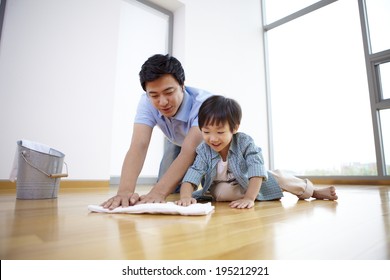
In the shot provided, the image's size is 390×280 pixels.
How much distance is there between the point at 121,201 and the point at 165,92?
1.45 ft

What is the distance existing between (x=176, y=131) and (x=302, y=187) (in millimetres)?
644

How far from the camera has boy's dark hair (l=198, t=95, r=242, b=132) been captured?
1038 millimetres

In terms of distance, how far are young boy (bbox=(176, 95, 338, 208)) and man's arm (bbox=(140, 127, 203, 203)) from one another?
0.08ft

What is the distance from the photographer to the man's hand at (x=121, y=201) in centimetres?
87

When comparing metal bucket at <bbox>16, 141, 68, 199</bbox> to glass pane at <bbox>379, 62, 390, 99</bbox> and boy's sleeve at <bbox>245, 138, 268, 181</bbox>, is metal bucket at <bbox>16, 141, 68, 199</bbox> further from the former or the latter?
glass pane at <bbox>379, 62, 390, 99</bbox>

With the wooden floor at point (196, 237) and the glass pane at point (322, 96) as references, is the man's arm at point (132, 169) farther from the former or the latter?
the glass pane at point (322, 96)

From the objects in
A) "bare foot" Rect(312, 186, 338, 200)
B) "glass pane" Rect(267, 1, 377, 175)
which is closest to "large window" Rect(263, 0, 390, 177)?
"glass pane" Rect(267, 1, 377, 175)

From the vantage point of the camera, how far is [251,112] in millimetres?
3520

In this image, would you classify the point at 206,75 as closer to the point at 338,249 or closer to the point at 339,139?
the point at 339,139

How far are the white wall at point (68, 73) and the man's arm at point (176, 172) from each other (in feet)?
4.56

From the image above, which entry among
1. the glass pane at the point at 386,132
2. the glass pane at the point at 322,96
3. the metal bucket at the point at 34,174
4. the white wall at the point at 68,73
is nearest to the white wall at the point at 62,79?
the white wall at the point at 68,73

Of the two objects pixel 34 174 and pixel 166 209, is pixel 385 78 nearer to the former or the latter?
pixel 166 209

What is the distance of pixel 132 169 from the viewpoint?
3.51 ft

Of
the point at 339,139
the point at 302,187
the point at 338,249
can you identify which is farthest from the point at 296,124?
the point at 338,249
